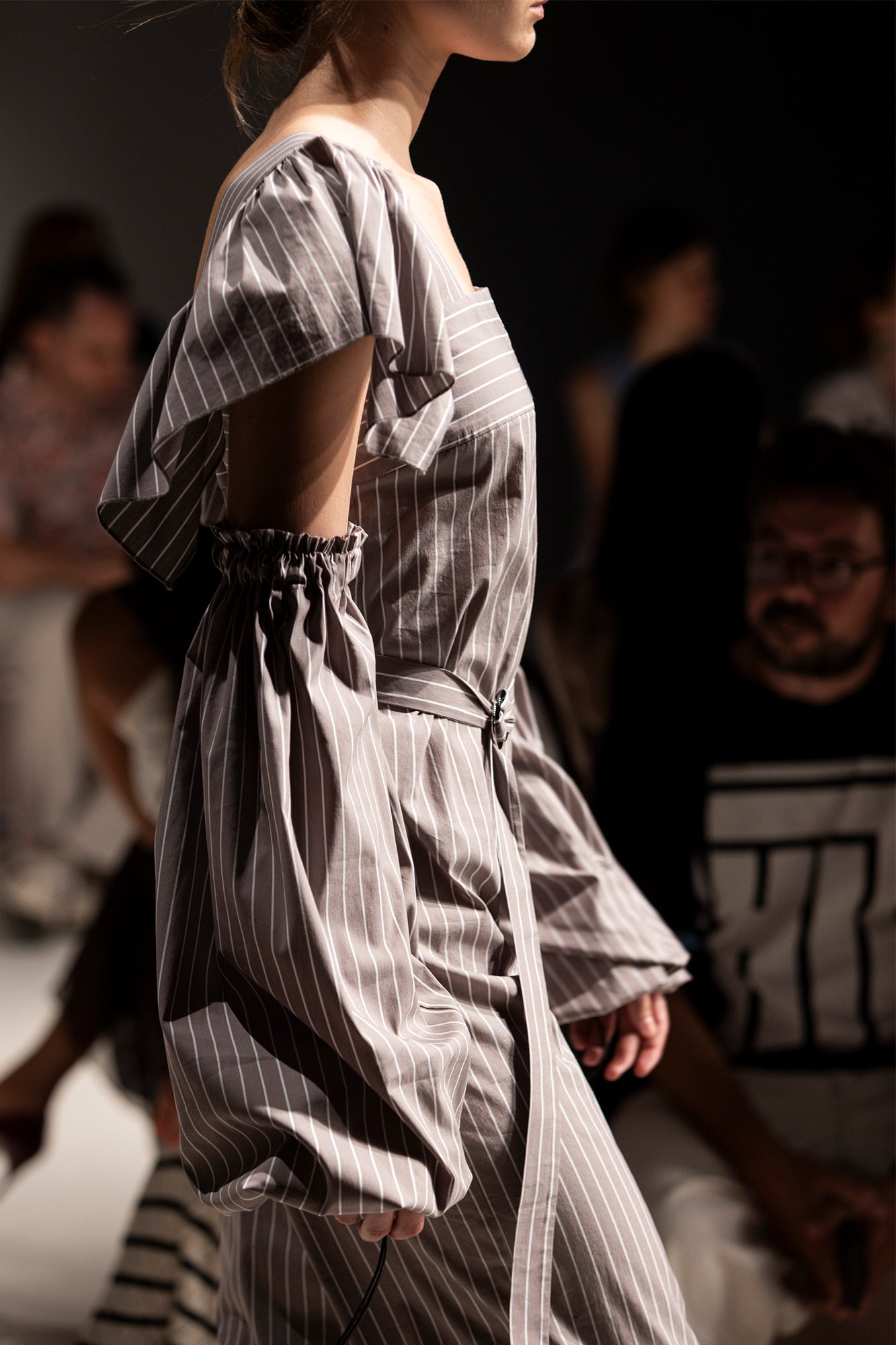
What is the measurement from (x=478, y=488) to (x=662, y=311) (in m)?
1.17

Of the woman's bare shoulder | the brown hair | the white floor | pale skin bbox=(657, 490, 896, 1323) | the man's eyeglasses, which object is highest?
the brown hair

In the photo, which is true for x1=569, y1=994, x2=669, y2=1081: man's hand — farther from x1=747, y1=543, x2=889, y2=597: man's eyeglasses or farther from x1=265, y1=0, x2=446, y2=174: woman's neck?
x1=747, y1=543, x2=889, y2=597: man's eyeglasses

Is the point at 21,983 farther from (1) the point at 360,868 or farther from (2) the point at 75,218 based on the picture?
(1) the point at 360,868

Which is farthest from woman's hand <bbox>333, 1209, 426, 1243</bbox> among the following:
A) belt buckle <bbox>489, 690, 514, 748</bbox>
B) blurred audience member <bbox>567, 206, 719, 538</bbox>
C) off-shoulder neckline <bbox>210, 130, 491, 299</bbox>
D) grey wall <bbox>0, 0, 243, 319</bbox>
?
blurred audience member <bbox>567, 206, 719, 538</bbox>

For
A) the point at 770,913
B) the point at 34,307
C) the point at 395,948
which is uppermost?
the point at 34,307

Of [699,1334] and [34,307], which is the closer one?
[699,1334]

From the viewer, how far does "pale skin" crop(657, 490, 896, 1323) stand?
58.6 inches

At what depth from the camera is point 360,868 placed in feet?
2.18

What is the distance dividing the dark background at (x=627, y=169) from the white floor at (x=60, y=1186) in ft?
3.09

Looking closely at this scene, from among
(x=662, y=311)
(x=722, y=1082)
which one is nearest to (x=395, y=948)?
(x=722, y=1082)

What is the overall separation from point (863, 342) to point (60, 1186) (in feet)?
5.02

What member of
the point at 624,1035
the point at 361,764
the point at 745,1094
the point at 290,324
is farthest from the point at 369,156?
the point at 745,1094

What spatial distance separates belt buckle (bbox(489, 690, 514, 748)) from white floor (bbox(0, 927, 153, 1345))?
3.62 feet

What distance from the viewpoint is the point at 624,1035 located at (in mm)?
981
